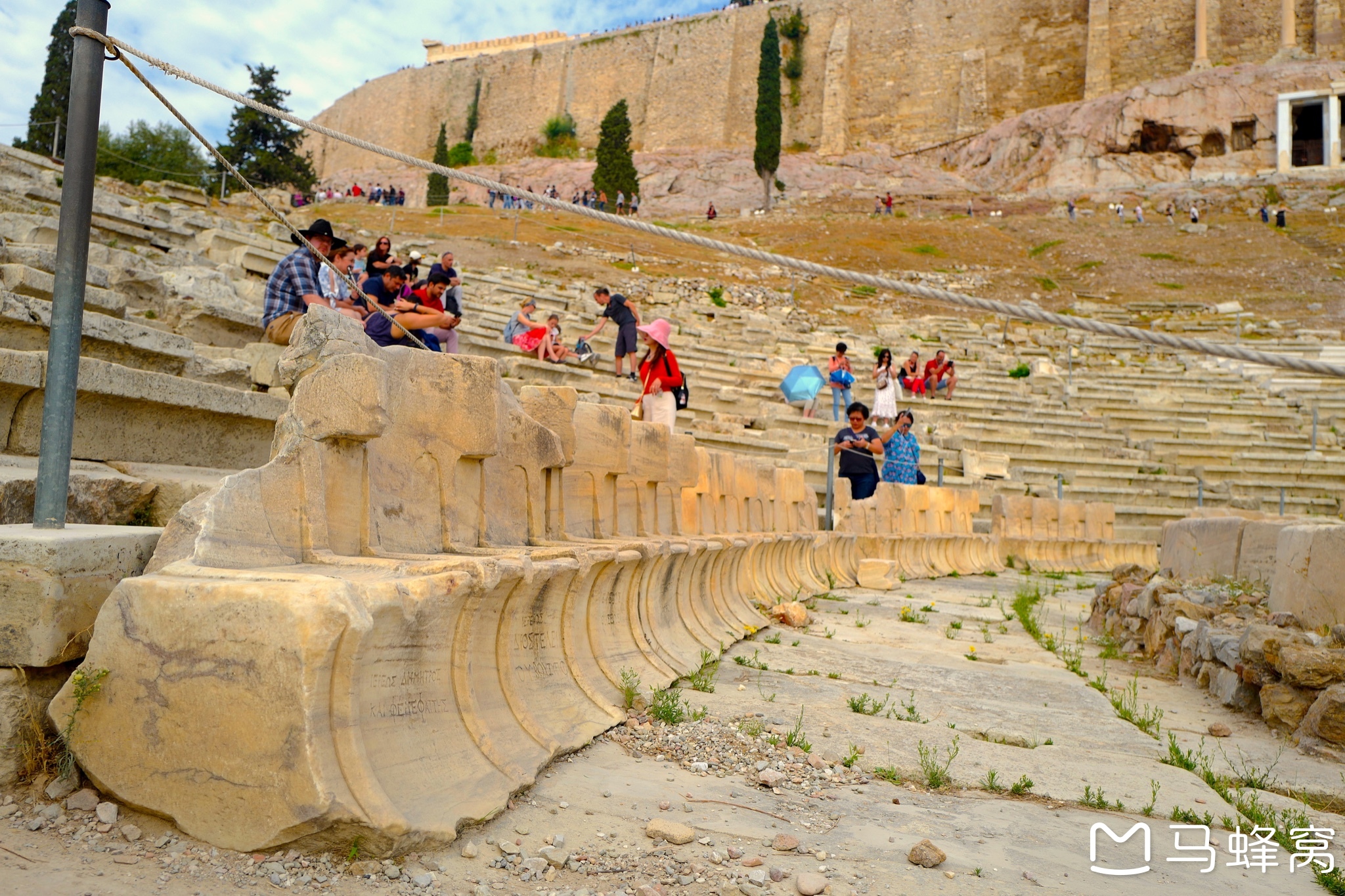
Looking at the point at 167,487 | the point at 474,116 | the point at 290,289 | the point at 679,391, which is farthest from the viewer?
the point at 474,116

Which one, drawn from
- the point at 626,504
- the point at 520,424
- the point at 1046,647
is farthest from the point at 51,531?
the point at 1046,647

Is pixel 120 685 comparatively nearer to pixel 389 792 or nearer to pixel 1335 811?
pixel 389 792

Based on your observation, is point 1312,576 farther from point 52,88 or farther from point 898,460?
point 52,88

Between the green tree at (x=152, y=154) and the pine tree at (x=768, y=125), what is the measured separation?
2394 centimetres

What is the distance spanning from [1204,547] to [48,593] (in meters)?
6.87

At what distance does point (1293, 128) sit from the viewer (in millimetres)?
41188

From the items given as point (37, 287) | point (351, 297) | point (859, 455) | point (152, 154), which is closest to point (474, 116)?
point (152, 154)

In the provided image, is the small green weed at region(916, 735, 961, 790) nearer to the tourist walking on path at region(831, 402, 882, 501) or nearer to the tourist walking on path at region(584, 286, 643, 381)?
the tourist walking on path at region(831, 402, 882, 501)

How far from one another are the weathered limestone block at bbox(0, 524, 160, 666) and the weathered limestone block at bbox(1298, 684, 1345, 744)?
387 centimetres

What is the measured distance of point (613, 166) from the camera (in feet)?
→ 149

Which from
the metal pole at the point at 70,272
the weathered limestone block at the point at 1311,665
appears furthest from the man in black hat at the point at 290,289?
the weathered limestone block at the point at 1311,665

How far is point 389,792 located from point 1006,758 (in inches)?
83.4

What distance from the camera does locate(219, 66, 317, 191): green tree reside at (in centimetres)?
3838

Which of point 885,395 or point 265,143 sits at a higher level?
point 265,143
